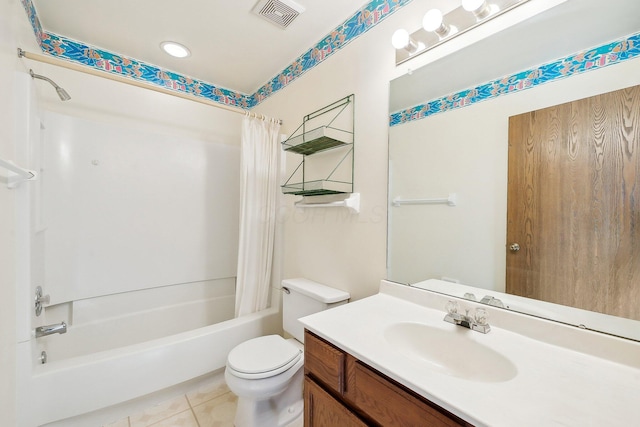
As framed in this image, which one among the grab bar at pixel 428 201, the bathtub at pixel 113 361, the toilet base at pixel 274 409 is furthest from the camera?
the toilet base at pixel 274 409

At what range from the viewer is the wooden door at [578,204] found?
73 centimetres

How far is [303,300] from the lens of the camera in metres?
1.59

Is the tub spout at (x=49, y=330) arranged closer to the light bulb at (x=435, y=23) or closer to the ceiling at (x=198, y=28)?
the ceiling at (x=198, y=28)

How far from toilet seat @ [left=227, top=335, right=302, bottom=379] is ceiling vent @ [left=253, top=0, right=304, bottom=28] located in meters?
1.95

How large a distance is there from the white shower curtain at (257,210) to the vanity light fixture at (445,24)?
1.09 metres

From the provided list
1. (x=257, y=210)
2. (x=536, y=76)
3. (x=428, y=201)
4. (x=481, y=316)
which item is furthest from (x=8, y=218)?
A: (x=536, y=76)

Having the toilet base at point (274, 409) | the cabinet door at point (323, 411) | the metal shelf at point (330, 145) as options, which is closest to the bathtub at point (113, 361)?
the toilet base at point (274, 409)

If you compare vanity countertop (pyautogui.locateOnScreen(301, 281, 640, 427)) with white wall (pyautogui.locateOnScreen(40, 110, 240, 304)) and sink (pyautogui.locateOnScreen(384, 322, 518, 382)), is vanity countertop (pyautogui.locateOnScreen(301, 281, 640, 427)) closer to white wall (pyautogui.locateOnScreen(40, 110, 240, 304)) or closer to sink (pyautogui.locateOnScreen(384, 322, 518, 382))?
sink (pyautogui.locateOnScreen(384, 322, 518, 382))

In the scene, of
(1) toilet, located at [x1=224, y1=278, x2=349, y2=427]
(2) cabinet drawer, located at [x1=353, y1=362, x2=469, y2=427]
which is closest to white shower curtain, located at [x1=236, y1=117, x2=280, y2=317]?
(1) toilet, located at [x1=224, y1=278, x2=349, y2=427]

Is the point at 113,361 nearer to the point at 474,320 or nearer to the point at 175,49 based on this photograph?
the point at 474,320

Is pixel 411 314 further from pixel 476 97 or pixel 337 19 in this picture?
pixel 337 19

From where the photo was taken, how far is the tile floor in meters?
1.44

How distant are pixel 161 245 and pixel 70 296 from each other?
62 cm

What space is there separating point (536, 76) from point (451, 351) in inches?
40.0
